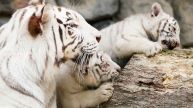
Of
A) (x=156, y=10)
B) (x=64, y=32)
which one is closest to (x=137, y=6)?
(x=156, y=10)

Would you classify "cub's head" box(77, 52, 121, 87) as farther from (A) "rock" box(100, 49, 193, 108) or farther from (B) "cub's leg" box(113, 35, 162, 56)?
(B) "cub's leg" box(113, 35, 162, 56)

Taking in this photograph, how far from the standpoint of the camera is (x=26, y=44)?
9.64ft

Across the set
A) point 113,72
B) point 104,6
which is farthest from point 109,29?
point 113,72

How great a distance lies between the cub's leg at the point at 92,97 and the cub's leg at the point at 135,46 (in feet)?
2.23

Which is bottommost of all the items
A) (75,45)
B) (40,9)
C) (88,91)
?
(88,91)

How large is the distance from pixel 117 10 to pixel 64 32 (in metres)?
2.59

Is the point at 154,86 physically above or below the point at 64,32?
below

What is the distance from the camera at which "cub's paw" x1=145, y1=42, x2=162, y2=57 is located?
4.18 meters

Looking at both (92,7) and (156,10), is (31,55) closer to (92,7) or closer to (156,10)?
(156,10)

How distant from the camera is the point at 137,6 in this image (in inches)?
225

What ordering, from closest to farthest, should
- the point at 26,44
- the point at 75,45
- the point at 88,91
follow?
1. the point at 26,44
2. the point at 75,45
3. the point at 88,91

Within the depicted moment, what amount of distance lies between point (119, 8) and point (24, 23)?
2.86 m

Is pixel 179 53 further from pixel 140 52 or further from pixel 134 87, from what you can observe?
pixel 134 87

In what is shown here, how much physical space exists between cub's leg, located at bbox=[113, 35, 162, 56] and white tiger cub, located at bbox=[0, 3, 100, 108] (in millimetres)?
1178
